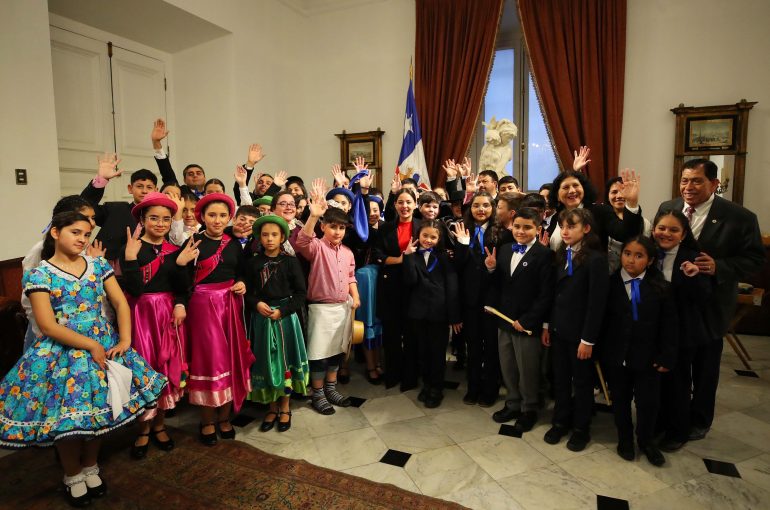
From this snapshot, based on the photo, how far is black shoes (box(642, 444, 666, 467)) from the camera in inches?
93.4

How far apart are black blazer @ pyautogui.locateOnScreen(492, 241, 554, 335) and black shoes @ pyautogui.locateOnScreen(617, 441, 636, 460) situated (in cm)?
69

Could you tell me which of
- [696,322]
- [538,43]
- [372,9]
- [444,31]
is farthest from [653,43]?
[696,322]

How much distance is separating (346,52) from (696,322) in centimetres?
585

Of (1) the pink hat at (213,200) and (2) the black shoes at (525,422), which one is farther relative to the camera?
(2) the black shoes at (525,422)

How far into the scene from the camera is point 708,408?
2.61 m

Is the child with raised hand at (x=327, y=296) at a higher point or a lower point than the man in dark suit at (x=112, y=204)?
lower

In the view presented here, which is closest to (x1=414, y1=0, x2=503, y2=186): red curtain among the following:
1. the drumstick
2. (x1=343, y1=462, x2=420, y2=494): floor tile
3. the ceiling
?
the ceiling

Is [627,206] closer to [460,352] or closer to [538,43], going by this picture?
[460,352]

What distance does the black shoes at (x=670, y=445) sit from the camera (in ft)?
8.21

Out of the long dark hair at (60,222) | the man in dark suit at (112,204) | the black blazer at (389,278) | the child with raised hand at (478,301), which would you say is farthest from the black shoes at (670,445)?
the man in dark suit at (112,204)

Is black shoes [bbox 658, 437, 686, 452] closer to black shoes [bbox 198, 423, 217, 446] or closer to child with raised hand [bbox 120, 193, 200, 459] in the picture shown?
black shoes [bbox 198, 423, 217, 446]

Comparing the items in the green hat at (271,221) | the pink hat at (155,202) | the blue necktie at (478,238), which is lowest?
the blue necktie at (478,238)

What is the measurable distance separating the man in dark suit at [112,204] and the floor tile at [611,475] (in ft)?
8.81

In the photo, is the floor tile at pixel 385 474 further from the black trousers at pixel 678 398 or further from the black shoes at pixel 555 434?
the black trousers at pixel 678 398
